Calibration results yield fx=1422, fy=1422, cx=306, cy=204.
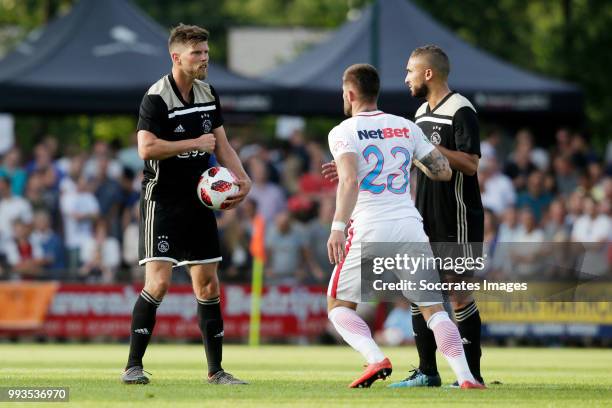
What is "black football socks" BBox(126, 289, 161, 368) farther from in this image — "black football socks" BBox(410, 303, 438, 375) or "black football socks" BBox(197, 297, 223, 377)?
"black football socks" BBox(410, 303, 438, 375)

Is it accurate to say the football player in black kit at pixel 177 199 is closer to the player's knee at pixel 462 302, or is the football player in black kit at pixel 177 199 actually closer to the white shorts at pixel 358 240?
the white shorts at pixel 358 240

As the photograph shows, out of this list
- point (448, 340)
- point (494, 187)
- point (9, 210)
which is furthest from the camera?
point (494, 187)

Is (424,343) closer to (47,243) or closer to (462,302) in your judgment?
(462,302)

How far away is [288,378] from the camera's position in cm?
1161

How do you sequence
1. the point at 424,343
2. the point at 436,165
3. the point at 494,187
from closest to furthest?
1. the point at 436,165
2. the point at 424,343
3. the point at 494,187

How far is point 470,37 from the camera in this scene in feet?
108

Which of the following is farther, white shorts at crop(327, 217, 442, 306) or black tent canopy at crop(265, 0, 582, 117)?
black tent canopy at crop(265, 0, 582, 117)

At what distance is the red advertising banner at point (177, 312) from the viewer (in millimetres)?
20562

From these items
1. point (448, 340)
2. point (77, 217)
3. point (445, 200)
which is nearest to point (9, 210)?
point (77, 217)

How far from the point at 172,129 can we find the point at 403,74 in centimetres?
1250

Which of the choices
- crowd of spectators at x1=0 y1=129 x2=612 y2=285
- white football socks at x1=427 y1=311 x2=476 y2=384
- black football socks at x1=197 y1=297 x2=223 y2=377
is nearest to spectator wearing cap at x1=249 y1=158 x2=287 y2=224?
crowd of spectators at x1=0 y1=129 x2=612 y2=285

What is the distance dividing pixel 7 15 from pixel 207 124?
3442cm

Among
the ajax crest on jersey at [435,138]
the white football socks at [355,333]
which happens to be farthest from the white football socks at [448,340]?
the ajax crest on jersey at [435,138]

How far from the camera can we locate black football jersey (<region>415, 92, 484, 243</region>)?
10.6m
